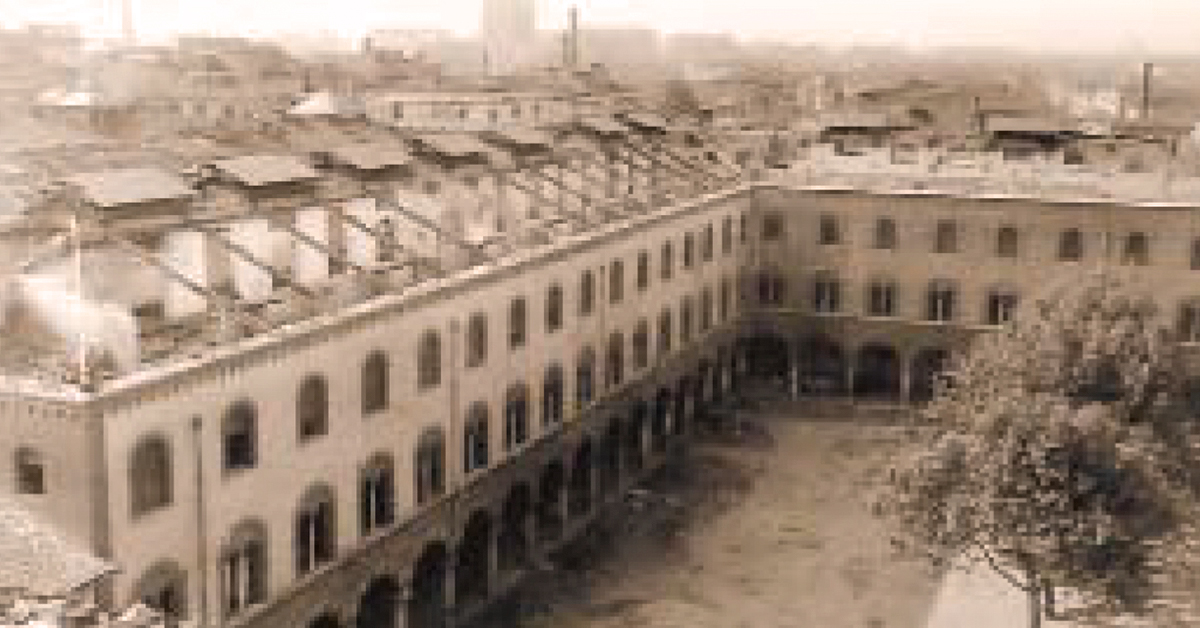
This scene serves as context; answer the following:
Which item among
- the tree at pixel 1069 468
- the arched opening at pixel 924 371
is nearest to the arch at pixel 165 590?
the tree at pixel 1069 468

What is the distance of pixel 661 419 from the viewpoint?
5778cm

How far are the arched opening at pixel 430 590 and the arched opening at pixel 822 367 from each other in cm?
3047

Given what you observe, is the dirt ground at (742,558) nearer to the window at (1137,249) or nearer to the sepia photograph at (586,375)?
the sepia photograph at (586,375)

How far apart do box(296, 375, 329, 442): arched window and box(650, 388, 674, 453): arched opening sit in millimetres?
24226

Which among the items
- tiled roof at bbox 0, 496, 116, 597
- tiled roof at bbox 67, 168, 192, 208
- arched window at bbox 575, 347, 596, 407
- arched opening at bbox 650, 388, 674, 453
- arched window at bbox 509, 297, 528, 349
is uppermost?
tiled roof at bbox 67, 168, 192, 208

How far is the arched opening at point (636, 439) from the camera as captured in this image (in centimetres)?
5428

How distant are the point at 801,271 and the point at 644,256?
1508 centimetres

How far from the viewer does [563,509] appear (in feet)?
156

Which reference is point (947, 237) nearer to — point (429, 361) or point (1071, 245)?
point (1071, 245)

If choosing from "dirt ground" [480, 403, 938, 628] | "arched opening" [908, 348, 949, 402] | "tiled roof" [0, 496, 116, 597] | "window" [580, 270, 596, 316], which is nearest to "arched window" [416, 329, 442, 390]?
"dirt ground" [480, 403, 938, 628]

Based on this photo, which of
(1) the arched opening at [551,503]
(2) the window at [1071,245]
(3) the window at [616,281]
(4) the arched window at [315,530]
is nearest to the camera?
(4) the arched window at [315,530]

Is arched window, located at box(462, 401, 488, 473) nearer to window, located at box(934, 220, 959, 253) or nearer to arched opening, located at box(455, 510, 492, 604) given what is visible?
arched opening, located at box(455, 510, 492, 604)

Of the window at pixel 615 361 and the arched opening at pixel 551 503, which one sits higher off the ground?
the window at pixel 615 361

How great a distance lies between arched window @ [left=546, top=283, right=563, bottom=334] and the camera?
44906 millimetres
